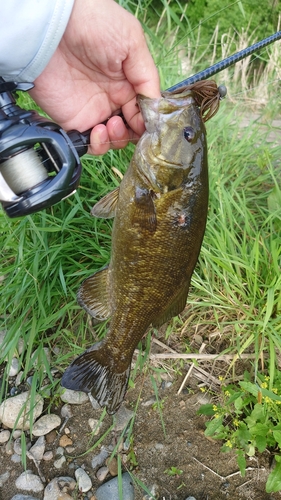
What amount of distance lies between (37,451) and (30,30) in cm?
223

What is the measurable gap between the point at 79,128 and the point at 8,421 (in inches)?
70.6

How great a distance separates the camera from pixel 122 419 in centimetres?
244

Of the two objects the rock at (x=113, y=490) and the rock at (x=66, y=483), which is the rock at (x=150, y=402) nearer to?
the rock at (x=113, y=490)

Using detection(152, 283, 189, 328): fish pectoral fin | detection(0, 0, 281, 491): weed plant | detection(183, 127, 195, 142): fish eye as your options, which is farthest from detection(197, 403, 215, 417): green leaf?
detection(183, 127, 195, 142): fish eye

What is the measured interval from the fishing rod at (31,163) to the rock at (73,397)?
1.50 meters

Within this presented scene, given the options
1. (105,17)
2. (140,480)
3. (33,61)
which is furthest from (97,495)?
(105,17)

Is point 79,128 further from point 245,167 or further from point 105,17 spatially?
point 245,167

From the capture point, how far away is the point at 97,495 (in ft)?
7.33

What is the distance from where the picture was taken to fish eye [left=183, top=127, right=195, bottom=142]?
1.78 m

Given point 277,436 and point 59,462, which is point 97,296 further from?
point 277,436

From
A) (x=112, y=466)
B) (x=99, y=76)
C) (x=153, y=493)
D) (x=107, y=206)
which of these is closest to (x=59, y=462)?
Answer: (x=112, y=466)

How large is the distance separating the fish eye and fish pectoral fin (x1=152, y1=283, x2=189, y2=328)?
680 millimetres

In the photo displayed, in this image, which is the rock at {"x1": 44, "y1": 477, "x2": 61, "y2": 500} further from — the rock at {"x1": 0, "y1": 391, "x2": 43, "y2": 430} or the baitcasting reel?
the baitcasting reel

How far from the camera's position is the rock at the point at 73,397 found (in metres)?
2.50
